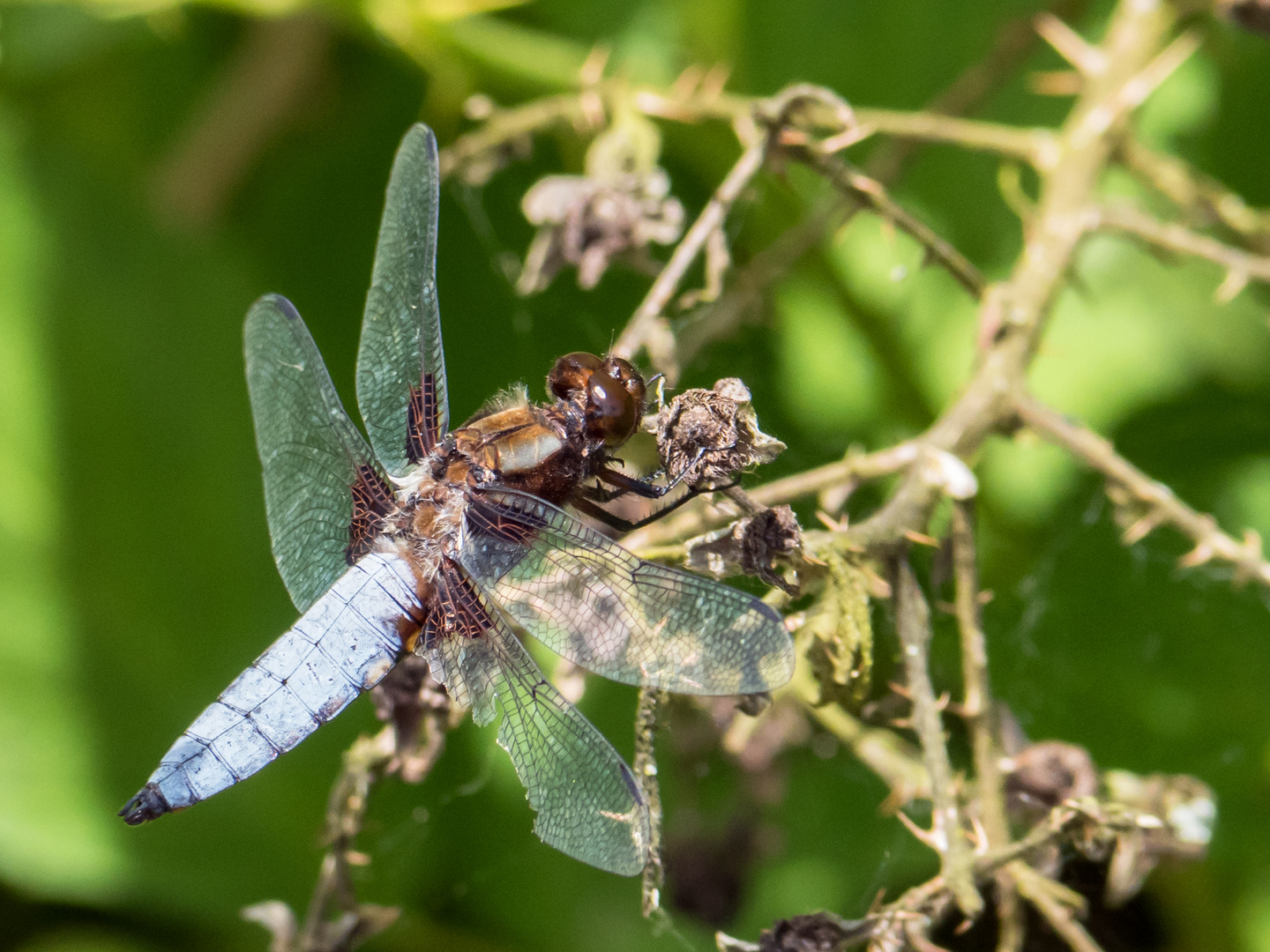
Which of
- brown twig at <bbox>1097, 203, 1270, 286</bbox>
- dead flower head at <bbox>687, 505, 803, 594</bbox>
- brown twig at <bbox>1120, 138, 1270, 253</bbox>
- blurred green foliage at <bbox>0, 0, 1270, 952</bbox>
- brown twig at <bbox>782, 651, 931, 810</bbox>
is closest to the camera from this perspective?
dead flower head at <bbox>687, 505, 803, 594</bbox>

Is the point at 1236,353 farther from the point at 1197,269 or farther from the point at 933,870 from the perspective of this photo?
the point at 933,870

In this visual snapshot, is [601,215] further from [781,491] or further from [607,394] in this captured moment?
[781,491]

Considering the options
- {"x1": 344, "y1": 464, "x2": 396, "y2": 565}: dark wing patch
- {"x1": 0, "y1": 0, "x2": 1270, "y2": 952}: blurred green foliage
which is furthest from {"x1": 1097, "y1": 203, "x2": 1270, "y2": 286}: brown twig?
{"x1": 344, "y1": 464, "x2": 396, "y2": 565}: dark wing patch

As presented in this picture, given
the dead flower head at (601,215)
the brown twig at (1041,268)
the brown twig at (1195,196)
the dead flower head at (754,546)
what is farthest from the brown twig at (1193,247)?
the dead flower head at (754,546)

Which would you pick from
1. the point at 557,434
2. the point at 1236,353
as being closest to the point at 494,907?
the point at 557,434

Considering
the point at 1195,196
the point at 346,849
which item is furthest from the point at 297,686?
the point at 1195,196

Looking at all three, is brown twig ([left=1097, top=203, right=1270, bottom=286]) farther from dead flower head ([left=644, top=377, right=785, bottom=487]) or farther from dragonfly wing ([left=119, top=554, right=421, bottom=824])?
dragonfly wing ([left=119, top=554, right=421, bottom=824])
